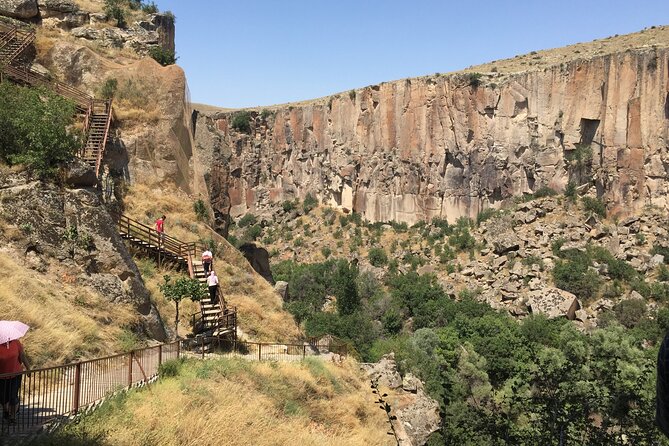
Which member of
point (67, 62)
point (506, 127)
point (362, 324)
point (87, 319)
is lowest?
point (362, 324)

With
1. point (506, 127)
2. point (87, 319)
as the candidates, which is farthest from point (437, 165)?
point (87, 319)

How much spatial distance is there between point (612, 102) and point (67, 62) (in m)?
43.8

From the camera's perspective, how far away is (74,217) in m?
15.0

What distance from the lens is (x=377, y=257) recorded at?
2329 inches

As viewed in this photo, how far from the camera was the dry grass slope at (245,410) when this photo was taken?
29.2 ft

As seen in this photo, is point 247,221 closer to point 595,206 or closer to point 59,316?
point 595,206

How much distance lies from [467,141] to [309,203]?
22.0 meters

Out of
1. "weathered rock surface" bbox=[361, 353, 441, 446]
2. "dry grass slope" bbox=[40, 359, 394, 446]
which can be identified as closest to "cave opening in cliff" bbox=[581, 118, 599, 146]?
"weathered rock surface" bbox=[361, 353, 441, 446]

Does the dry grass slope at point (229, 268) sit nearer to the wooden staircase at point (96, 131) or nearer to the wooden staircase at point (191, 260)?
the wooden staircase at point (191, 260)

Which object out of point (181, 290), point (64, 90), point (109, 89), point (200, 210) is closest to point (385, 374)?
point (200, 210)

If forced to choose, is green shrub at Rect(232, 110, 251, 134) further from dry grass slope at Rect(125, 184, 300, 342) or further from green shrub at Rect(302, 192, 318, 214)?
dry grass slope at Rect(125, 184, 300, 342)

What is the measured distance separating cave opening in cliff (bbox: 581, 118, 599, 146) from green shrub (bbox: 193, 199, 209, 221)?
131 feet

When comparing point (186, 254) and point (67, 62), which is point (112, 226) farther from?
point (67, 62)

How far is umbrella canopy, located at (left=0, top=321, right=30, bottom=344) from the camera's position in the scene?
7926mm
